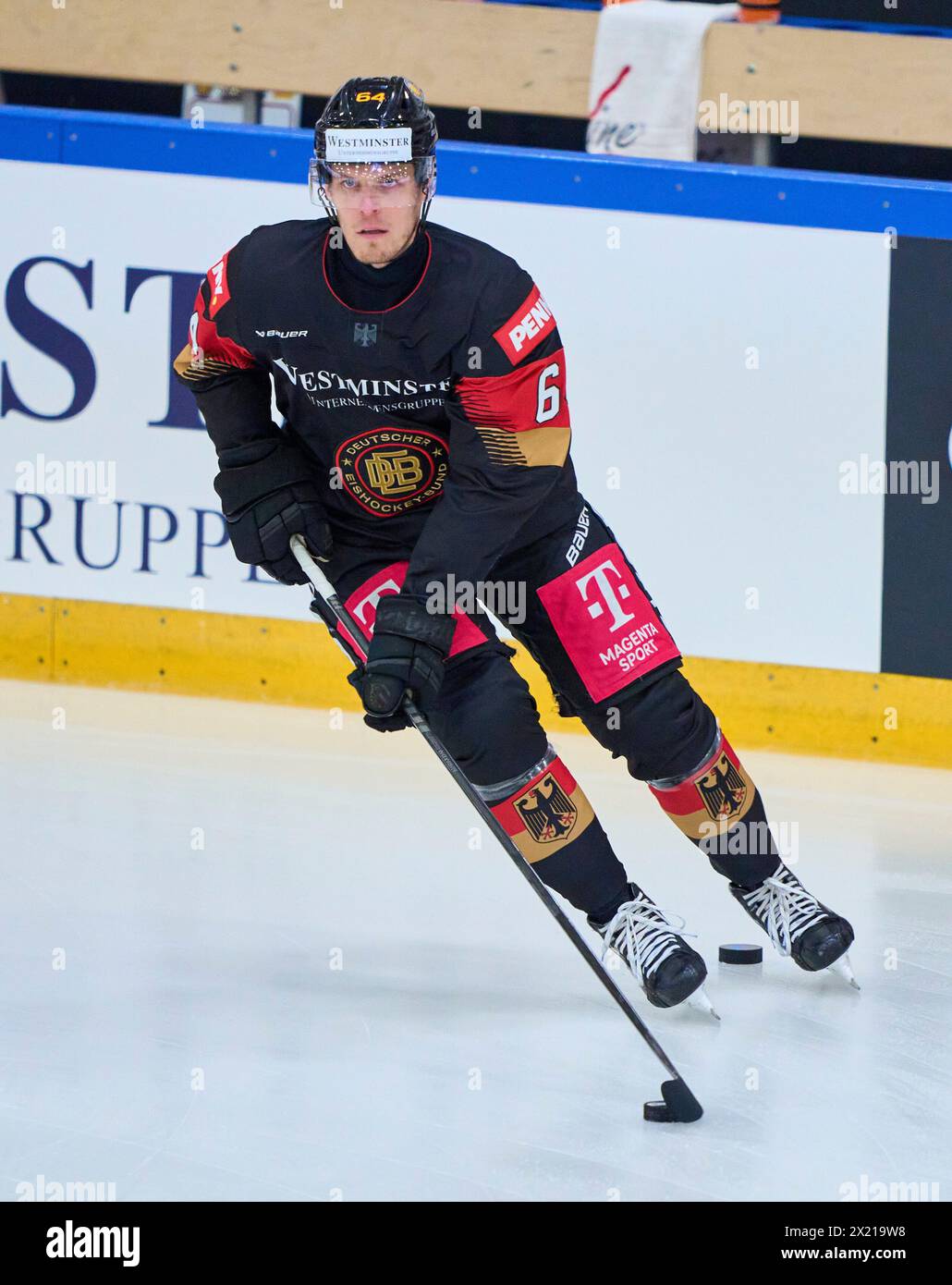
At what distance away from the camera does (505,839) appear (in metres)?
2.88

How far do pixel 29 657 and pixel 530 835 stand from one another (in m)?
2.38

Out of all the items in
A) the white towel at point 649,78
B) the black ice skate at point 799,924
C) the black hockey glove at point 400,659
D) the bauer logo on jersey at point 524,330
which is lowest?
the black ice skate at point 799,924

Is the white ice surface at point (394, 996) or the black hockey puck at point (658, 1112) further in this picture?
the black hockey puck at point (658, 1112)

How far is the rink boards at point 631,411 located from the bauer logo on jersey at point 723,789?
4.53ft

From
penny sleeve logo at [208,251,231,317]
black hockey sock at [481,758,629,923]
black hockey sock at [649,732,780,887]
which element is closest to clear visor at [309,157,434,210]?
penny sleeve logo at [208,251,231,317]

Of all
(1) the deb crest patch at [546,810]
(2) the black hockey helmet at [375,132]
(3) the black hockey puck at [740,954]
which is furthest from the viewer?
(3) the black hockey puck at [740,954]

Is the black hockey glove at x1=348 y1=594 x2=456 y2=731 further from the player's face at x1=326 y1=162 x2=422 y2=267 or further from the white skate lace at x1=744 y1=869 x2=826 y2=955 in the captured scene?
the white skate lace at x1=744 y1=869 x2=826 y2=955

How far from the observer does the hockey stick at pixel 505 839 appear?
8.52ft

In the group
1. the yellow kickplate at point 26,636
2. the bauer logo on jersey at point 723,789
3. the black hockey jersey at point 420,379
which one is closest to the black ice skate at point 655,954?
the bauer logo on jersey at point 723,789

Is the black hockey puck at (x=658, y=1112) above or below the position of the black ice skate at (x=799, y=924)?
below

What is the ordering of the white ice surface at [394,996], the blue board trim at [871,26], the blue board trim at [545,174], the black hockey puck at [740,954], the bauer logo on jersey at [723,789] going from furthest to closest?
the blue board trim at [871,26], the blue board trim at [545,174], the black hockey puck at [740,954], the bauer logo on jersey at [723,789], the white ice surface at [394,996]

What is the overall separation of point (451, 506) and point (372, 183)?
0.46 m

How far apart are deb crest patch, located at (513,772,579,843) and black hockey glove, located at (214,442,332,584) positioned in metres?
0.50

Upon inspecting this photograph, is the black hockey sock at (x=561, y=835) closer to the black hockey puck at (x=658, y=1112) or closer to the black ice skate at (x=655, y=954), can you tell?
the black ice skate at (x=655, y=954)
